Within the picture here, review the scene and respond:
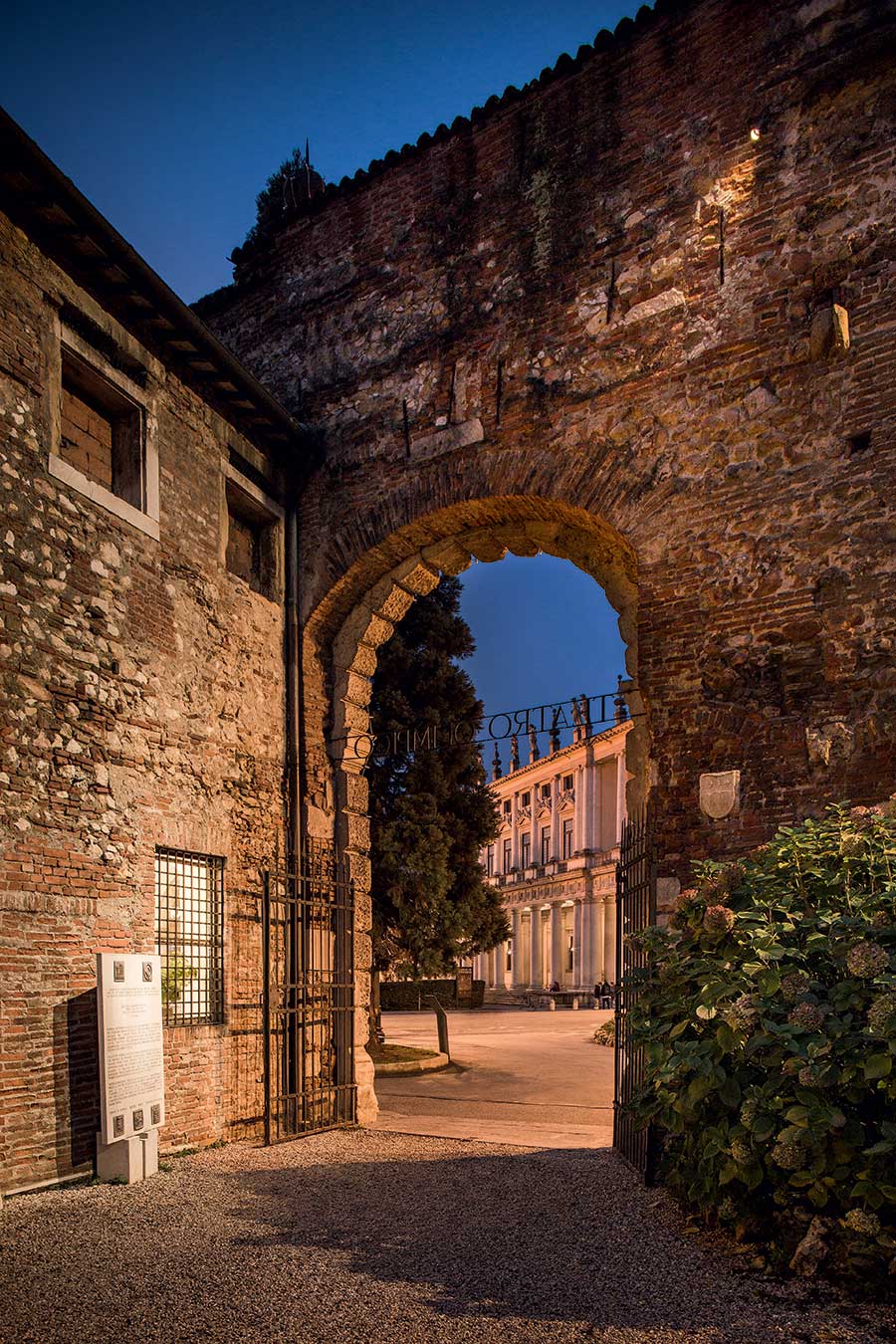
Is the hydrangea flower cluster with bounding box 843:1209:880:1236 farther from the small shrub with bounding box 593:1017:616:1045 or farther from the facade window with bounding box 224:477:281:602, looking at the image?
the small shrub with bounding box 593:1017:616:1045

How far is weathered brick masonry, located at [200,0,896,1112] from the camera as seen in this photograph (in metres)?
7.45

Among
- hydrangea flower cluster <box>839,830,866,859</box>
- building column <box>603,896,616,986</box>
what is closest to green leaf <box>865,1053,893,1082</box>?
hydrangea flower cluster <box>839,830,866,859</box>

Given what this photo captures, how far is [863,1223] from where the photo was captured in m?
4.14

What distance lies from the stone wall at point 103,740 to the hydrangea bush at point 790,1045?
139 inches

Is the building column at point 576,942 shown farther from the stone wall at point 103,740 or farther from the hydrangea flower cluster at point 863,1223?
the hydrangea flower cluster at point 863,1223

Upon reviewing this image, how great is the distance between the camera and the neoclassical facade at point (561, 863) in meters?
42.6

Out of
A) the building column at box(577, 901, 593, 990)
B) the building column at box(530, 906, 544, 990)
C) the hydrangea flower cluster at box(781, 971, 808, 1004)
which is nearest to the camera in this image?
the hydrangea flower cluster at box(781, 971, 808, 1004)

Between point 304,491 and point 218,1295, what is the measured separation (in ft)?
24.3

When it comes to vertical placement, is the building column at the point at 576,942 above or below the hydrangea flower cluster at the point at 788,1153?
below

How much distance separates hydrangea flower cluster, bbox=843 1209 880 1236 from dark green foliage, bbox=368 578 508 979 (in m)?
11.1

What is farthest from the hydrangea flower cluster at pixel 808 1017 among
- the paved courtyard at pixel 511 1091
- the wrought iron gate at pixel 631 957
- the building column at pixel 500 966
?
the building column at pixel 500 966

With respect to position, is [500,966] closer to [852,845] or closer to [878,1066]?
[852,845]

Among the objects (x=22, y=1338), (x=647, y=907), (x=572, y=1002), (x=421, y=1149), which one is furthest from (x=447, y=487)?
(x=572, y=1002)

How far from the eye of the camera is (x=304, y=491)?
10344 mm
